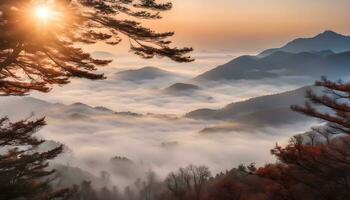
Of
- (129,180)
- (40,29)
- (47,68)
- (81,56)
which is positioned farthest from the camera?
(129,180)

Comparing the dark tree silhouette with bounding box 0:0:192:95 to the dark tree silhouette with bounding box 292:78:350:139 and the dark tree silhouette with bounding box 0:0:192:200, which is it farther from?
the dark tree silhouette with bounding box 292:78:350:139

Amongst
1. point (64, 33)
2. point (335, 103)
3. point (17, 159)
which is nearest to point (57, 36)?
point (64, 33)

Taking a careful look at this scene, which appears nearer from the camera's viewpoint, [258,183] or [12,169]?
[12,169]

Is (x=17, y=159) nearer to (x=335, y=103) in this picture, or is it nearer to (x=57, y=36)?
(x=57, y=36)

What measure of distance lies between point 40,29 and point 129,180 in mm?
190874

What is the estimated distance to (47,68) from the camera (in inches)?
393

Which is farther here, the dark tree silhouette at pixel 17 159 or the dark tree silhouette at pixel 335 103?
the dark tree silhouette at pixel 335 103

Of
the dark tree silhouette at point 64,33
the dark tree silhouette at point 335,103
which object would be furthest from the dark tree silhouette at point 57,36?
the dark tree silhouette at point 335,103

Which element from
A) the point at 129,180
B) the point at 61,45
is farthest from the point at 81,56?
the point at 129,180

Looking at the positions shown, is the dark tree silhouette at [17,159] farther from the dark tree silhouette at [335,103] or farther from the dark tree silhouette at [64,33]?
the dark tree silhouette at [335,103]

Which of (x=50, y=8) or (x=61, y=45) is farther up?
(x=50, y=8)

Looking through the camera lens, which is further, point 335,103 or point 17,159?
point 335,103

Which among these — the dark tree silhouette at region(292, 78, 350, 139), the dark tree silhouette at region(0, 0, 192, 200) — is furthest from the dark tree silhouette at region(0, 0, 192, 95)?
the dark tree silhouette at region(292, 78, 350, 139)

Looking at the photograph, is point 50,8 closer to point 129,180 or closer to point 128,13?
point 128,13
